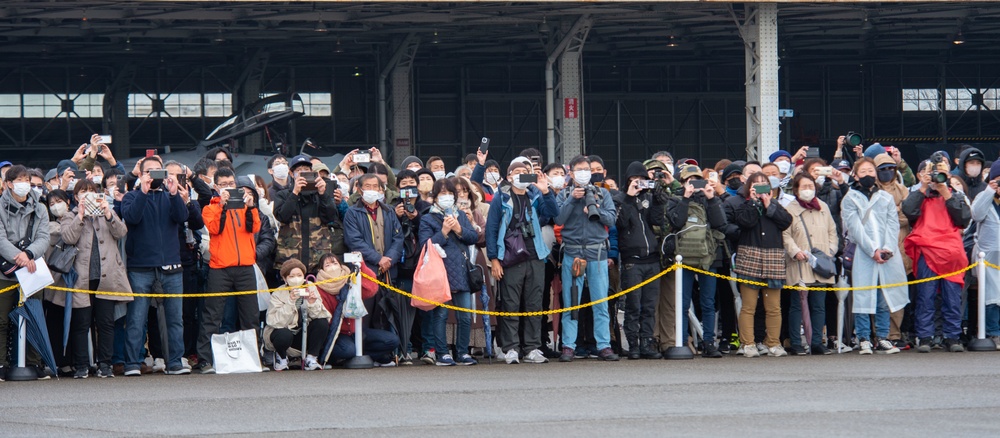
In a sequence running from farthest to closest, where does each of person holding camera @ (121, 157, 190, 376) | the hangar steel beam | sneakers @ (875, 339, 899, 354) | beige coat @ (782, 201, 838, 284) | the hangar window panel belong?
the hangar window panel < the hangar steel beam < sneakers @ (875, 339, 899, 354) < beige coat @ (782, 201, 838, 284) < person holding camera @ (121, 157, 190, 376)

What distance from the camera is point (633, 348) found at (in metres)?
13.5

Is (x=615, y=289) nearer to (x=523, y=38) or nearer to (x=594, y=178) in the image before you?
(x=594, y=178)

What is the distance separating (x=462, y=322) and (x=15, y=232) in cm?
432

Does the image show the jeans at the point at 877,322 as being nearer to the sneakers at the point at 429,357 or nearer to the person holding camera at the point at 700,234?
the person holding camera at the point at 700,234

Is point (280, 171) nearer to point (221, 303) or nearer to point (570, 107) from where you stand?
point (221, 303)

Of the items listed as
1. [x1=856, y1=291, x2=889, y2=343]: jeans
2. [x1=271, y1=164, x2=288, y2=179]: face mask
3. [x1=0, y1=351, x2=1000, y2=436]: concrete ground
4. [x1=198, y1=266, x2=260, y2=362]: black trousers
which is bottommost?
[x1=0, y1=351, x2=1000, y2=436]: concrete ground

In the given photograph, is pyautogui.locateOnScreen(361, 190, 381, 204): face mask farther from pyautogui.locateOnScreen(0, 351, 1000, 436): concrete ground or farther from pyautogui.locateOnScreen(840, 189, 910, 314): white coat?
pyautogui.locateOnScreen(840, 189, 910, 314): white coat

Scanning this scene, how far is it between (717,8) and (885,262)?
57.2 ft

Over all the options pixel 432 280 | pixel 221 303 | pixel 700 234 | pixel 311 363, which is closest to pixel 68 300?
pixel 221 303

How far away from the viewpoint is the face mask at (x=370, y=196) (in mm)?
13180

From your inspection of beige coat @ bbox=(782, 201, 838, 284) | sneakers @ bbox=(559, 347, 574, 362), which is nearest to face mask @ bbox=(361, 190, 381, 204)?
sneakers @ bbox=(559, 347, 574, 362)

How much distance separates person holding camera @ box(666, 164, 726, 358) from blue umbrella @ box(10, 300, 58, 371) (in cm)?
615

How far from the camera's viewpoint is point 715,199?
13578mm

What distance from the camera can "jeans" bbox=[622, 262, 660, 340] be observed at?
534 inches
